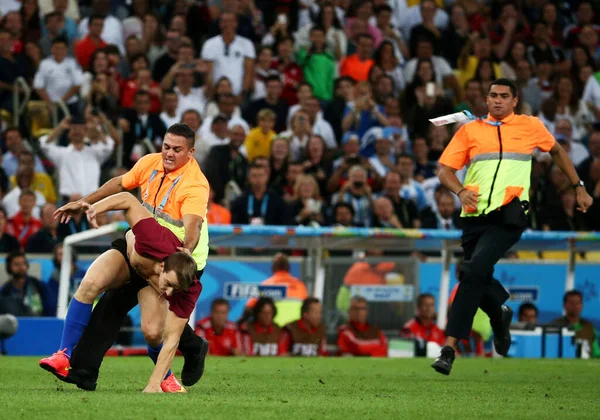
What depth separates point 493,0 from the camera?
24.1 metres

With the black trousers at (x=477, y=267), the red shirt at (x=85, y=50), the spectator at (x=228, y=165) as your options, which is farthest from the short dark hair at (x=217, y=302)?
the red shirt at (x=85, y=50)

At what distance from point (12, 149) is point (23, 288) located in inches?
127

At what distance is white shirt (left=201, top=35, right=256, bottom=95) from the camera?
1958 cm

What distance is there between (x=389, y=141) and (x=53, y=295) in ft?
20.9

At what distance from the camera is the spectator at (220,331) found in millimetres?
14430

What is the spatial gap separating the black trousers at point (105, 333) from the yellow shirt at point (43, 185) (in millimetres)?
8742

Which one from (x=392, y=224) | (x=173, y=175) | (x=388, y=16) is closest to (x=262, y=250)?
(x=392, y=224)

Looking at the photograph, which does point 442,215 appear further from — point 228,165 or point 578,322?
point 228,165

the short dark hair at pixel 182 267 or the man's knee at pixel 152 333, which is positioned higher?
the short dark hair at pixel 182 267

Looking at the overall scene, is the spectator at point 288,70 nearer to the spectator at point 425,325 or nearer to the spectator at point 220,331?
the spectator at point 425,325

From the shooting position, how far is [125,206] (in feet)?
25.6

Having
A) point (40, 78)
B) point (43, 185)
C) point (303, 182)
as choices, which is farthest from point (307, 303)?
point (40, 78)

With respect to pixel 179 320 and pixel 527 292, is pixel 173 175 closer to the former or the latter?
pixel 179 320

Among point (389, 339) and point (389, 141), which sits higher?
point (389, 141)
